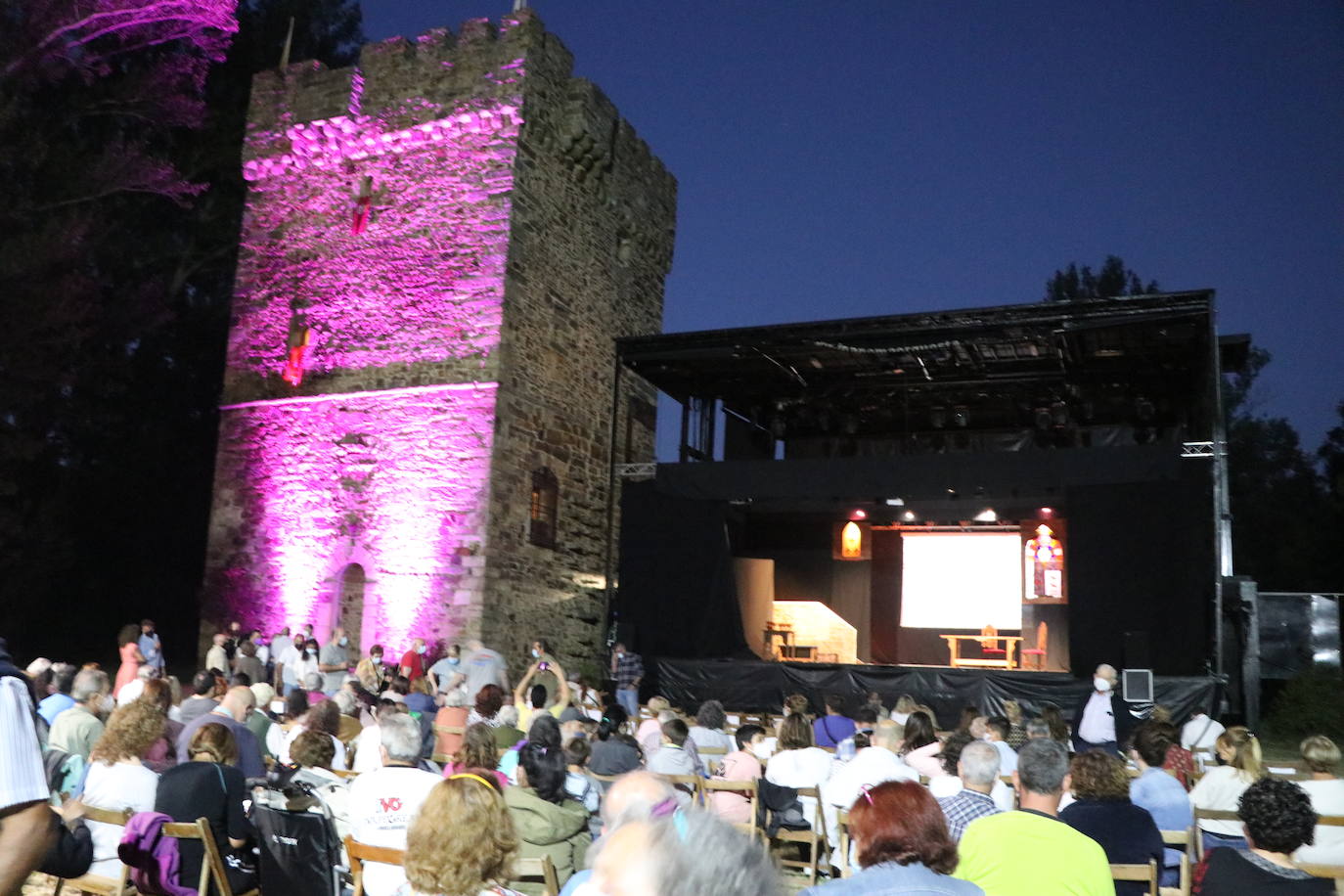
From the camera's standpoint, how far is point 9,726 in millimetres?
1852

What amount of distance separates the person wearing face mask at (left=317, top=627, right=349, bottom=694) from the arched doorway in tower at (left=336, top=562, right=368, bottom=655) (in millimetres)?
1073

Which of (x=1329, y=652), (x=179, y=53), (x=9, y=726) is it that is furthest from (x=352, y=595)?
(x=9, y=726)

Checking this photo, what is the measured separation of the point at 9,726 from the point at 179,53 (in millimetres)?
20678

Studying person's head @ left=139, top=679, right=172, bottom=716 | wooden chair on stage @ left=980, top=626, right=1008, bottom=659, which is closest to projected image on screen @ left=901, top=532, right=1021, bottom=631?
wooden chair on stage @ left=980, top=626, right=1008, bottom=659

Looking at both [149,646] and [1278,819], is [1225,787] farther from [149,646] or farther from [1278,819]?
[149,646]

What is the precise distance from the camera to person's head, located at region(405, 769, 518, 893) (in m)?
2.51

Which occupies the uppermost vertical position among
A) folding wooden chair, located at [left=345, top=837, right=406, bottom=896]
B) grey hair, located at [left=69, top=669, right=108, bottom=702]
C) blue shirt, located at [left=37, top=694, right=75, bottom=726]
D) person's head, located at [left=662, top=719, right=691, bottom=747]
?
grey hair, located at [left=69, top=669, right=108, bottom=702]

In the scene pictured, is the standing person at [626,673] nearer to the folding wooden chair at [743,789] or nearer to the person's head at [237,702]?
the folding wooden chair at [743,789]

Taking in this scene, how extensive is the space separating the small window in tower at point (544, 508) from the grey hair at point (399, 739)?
11282 millimetres

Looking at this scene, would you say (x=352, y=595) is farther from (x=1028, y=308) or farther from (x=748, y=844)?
(x=748, y=844)

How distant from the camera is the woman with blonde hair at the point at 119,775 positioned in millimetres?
4168

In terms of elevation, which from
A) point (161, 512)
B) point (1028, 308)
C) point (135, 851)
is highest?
point (1028, 308)

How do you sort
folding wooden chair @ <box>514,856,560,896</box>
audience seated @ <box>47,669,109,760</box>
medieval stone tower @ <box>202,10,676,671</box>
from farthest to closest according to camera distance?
1. medieval stone tower @ <box>202,10,676,671</box>
2. audience seated @ <box>47,669,109,760</box>
3. folding wooden chair @ <box>514,856,560,896</box>

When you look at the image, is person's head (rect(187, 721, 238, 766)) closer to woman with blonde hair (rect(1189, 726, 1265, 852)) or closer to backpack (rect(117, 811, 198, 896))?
backpack (rect(117, 811, 198, 896))
